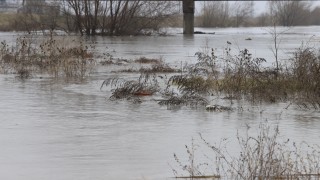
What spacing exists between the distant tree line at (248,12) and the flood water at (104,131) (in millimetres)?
70631

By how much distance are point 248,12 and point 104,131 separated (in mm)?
93335

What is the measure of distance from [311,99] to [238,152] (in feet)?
15.3

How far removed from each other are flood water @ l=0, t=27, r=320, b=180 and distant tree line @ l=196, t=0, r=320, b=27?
232 feet

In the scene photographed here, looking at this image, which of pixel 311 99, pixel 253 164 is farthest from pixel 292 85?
pixel 253 164

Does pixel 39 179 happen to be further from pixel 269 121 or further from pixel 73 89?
pixel 73 89

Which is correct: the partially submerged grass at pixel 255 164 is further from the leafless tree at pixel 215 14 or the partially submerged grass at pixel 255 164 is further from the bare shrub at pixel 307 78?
the leafless tree at pixel 215 14

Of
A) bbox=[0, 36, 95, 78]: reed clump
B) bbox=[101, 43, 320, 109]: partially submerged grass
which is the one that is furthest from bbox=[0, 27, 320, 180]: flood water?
bbox=[0, 36, 95, 78]: reed clump

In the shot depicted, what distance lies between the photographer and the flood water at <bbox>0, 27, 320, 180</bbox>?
6977mm

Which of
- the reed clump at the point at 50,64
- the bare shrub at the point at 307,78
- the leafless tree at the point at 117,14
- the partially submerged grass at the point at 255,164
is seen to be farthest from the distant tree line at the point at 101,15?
the partially submerged grass at the point at 255,164

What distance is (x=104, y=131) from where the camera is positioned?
30.2 ft

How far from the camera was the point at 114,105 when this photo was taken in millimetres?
12000

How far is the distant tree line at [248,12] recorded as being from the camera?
83500mm

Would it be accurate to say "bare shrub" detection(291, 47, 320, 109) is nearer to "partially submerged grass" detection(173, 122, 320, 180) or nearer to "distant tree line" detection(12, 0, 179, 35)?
"partially submerged grass" detection(173, 122, 320, 180)

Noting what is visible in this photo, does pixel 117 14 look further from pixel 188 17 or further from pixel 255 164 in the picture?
pixel 255 164
